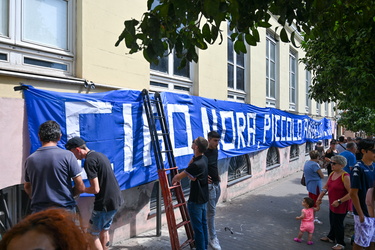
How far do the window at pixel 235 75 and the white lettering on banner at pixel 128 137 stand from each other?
4996mm

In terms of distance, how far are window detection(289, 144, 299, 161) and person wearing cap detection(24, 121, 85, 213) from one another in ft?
39.0

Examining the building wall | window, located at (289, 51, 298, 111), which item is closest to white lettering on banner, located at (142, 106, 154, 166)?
the building wall

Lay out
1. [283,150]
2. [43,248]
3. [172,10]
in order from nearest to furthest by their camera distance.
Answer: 1. [43,248]
2. [172,10]
3. [283,150]

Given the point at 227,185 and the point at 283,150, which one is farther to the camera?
the point at 283,150

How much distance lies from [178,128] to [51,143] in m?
2.99

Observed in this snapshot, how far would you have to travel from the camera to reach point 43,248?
1069 millimetres

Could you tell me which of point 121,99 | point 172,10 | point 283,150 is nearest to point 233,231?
point 121,99

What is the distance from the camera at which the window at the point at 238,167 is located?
28.0 ft

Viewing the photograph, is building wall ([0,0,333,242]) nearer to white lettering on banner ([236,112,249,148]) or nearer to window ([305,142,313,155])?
white lettering on banner ([236,112,249,148])

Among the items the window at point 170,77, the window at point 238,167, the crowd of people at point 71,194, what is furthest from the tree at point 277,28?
the window at point 238,167

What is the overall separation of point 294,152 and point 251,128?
242 inches

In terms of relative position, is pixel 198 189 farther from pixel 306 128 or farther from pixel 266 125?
pixel 306 128

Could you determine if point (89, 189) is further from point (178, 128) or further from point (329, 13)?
point (329, 13)

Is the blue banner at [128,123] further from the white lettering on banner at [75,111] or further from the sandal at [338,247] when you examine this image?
the sandal at [338,247]
